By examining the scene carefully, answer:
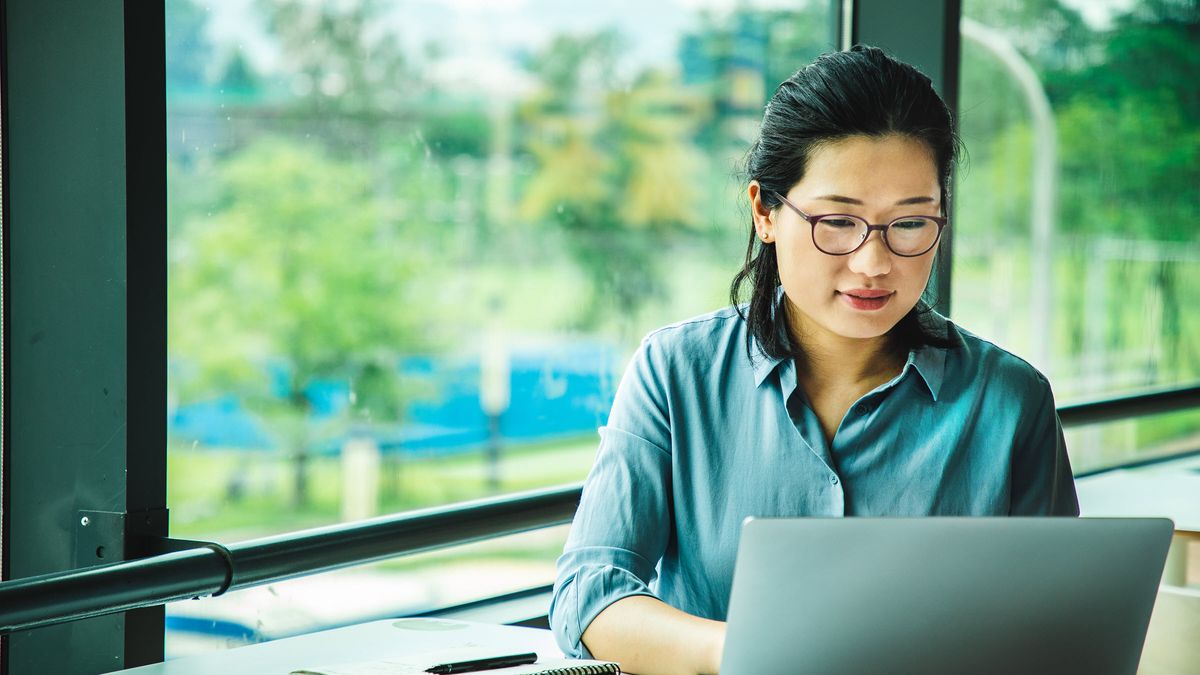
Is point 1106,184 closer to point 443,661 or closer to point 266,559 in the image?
point 266,559

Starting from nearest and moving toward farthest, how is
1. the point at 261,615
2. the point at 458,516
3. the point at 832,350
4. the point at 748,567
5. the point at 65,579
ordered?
1. the point at 748,567
2. the point at 65,579
3. the point at 832,350
4. the point at 458,516
5. the point at 261,615

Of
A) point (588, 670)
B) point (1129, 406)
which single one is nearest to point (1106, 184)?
point (1129, 406)

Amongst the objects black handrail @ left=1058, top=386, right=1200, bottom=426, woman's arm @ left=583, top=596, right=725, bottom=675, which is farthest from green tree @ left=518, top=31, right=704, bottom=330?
woman's arm @ left=583, top=596, right=725, bottom=675

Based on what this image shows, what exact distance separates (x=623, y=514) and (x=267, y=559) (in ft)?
1.50

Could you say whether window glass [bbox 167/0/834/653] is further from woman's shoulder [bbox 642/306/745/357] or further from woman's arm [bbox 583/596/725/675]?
woman's arm [bbox 583/596/725/675]

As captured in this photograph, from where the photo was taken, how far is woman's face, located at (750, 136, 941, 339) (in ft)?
4.58

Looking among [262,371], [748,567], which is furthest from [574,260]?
[748,567]

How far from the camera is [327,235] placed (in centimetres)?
539

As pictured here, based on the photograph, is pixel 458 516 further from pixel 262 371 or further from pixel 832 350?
pixel 262 371

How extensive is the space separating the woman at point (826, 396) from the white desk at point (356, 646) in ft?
0.22

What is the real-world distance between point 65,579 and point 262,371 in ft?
13.8

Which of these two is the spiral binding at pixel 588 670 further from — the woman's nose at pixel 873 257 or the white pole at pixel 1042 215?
the white pole at pixel 1042 215

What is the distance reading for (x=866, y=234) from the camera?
1.39m

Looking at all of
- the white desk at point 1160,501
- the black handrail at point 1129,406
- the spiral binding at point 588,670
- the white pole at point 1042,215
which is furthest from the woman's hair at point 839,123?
the white pole at point 1042,215
